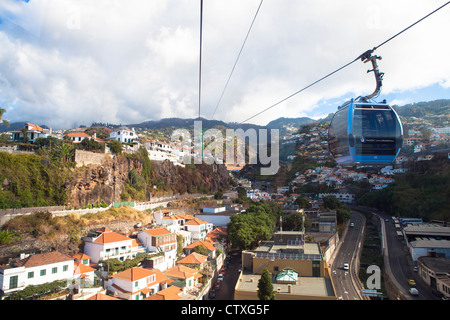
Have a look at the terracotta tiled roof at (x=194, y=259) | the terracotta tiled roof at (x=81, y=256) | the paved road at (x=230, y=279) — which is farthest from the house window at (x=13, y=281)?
the paved road at (x=230, y=279)

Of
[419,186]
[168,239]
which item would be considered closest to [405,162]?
[419,186]

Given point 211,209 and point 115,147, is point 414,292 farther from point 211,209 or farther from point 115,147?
point 115,147

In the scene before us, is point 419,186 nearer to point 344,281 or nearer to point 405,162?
point 405,162

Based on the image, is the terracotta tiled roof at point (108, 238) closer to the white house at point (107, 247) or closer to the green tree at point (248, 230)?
the white house at point (107, 247)

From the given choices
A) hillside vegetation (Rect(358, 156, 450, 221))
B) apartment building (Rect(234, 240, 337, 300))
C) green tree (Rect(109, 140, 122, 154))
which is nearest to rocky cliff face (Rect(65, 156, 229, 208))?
green tree (Rect(109, 140, 122, 154))

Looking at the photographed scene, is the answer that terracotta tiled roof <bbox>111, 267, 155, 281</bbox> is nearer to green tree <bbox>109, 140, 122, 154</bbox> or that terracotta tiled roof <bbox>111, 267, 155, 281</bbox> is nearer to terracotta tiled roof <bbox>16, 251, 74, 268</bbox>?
terracotta tiled roof <bbox>16, 251, 74, 268</bbox>

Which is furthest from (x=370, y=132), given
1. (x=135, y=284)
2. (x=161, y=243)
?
(x=161, y=243)
